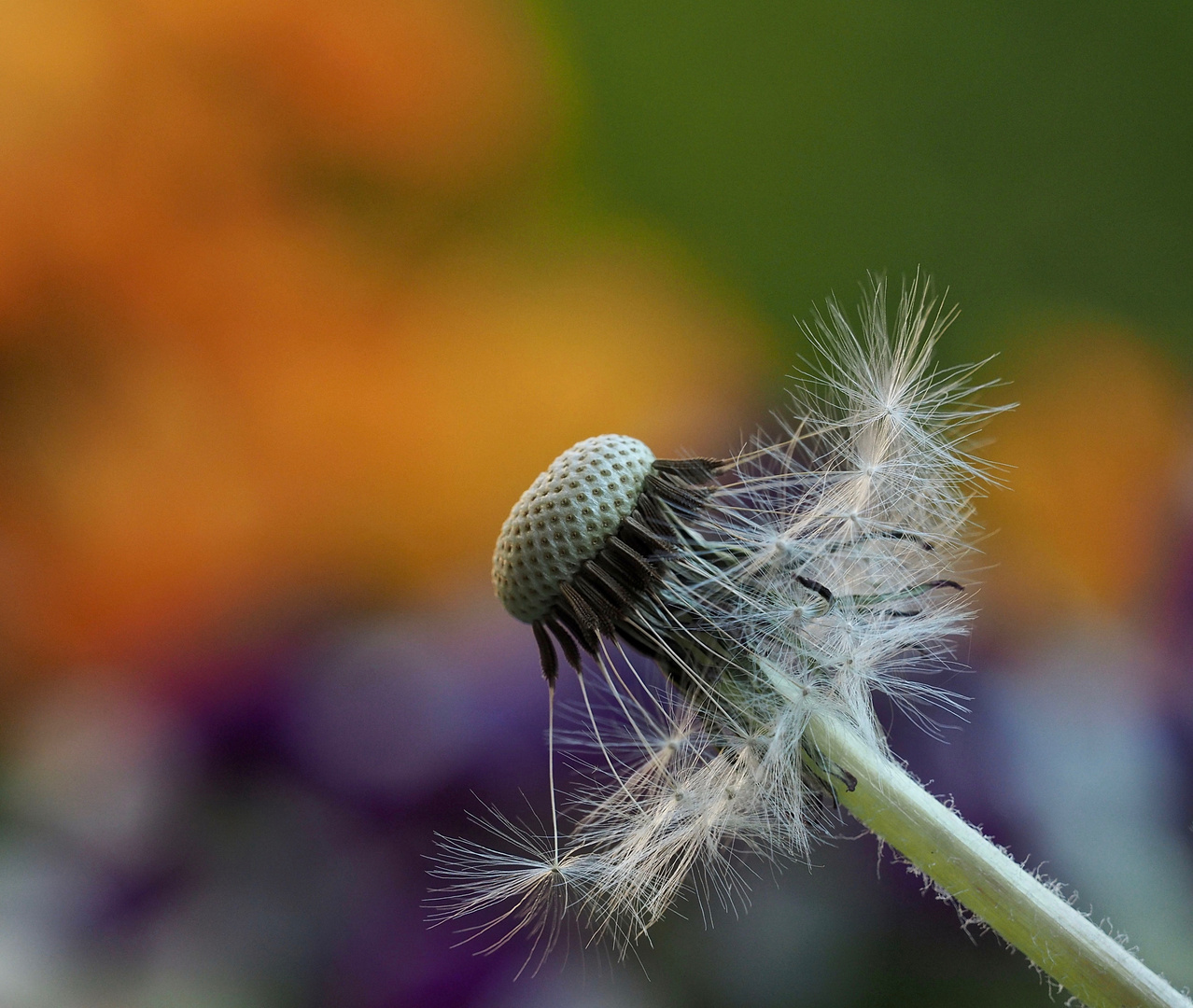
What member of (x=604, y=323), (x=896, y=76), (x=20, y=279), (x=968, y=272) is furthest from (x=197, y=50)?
(x=968, y=272)

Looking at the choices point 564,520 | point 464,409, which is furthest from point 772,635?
point 464,409

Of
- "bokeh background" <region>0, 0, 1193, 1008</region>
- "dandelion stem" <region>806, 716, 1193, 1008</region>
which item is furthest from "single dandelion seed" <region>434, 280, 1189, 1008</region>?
"bokeh background" <region>0, 0, 1193, 1008</region>

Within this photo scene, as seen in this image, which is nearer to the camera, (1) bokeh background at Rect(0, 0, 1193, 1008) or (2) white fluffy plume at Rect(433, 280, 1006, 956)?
(2) white fluffy plume at Rect(433, 280, 1006, 956)

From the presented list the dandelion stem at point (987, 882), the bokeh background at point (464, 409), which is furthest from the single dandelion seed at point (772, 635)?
the bokeh background at point (464, 409)

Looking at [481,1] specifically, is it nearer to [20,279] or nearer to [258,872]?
[20,279]

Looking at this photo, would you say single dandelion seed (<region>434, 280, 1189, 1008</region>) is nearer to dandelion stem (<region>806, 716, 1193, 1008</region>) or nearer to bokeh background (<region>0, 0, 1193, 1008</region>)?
dandelion stem (<region>806, 716, 1193, 1008</region>)

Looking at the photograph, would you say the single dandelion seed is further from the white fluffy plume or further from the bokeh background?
the bokeh background
